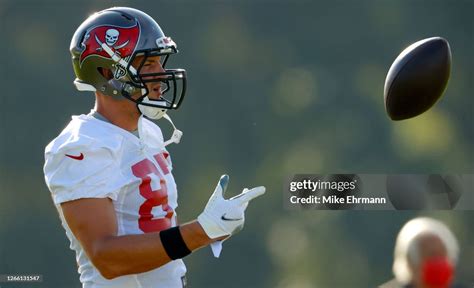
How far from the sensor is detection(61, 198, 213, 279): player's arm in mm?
2340

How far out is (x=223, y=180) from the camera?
2434 mm

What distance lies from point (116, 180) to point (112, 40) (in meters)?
0.47

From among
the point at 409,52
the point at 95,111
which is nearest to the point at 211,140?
the point at 409,52

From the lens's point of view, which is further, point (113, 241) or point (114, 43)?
point (114, 43)

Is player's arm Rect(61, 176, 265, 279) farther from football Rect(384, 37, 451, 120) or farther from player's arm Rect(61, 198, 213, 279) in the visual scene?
football Rect(384, 37, 451, 120)

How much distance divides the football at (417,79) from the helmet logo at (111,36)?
1228 millimetres

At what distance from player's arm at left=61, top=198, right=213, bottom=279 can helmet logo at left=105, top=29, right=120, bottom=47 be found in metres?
0.54

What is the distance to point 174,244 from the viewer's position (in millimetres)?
2334

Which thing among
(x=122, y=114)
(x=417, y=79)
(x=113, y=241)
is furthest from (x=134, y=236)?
(x=417, y=79)

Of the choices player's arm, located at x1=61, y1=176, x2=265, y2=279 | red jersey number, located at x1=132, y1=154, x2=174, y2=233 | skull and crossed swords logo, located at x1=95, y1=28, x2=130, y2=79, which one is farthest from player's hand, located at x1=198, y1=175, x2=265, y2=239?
skull and crossed swords logo, located at x1=95, y1=28, x2=130, y2=79

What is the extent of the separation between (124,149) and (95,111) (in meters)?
0.21

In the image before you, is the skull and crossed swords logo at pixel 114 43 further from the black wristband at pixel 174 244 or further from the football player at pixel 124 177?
the black wristband at pixel 174 244

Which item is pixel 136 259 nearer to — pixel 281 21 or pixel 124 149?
pixel 124 149

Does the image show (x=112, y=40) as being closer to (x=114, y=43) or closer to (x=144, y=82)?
(x=114, y=43)
